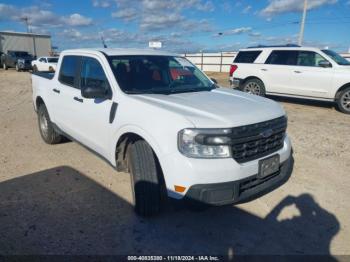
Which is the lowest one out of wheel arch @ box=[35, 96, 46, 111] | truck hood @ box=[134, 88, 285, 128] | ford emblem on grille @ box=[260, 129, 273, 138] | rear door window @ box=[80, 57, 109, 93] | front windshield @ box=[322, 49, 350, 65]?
wheel arch @ box=[35, 96, 46, 111]

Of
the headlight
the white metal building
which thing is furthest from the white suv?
the white metal building

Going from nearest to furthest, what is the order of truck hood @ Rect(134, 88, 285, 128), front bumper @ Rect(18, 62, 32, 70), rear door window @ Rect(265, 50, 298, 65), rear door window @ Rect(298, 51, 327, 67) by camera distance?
truck hood @ Rect(134, 88, 285, 128)
rear door window @ Rect(298, 51, 327, 67)
rear door window @ Rect(265, 50, 298, 65)
front bumper @ Rect(18, 62, 32, 70)

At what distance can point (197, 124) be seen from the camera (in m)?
2.64

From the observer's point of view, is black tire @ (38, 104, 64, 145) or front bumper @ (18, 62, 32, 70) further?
front bumper @ (18, 62, 32, 70)

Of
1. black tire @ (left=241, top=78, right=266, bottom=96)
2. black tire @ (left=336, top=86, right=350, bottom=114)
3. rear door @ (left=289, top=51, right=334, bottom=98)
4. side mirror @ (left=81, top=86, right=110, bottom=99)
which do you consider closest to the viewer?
side mirror @ (left=81, top=86, right=110, bottom=99)

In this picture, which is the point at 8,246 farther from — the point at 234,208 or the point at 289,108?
the point at 289,108

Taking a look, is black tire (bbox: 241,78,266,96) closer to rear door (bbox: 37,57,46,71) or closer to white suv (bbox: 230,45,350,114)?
white suv (bbox: 230,45,350,114)

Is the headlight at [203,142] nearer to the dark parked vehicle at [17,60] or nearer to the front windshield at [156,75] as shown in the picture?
the front windshield at [156,75]

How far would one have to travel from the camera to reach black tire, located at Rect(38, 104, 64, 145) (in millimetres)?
5379

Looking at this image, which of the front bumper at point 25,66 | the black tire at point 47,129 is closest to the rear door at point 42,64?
the front bumper at point 25,66

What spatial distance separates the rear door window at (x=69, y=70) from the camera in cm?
441

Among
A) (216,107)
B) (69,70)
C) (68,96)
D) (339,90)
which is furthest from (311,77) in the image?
(68,96)

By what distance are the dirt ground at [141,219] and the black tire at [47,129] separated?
51 centimetres

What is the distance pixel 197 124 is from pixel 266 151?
0.91 metres
